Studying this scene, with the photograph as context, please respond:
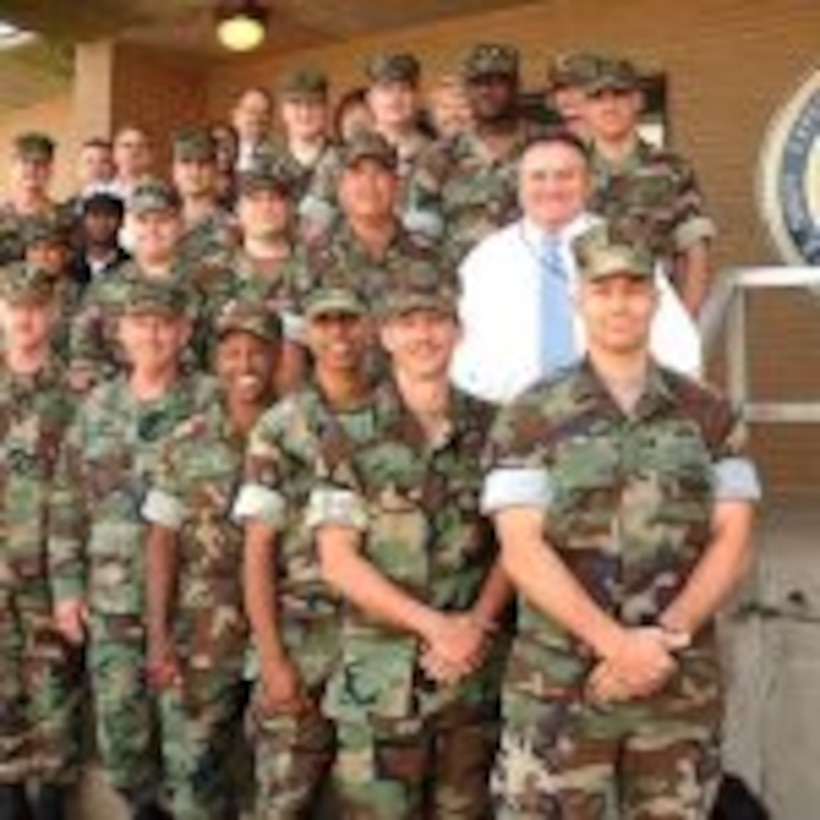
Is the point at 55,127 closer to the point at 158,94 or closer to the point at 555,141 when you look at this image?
the point at 158,94

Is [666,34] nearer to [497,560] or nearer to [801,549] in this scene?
[801,549]

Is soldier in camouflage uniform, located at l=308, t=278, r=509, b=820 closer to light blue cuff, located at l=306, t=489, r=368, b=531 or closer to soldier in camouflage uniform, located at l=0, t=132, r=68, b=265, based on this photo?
light blue cuff, located at l=306, t=489, r=368, b=531

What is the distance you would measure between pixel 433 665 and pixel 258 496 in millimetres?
724

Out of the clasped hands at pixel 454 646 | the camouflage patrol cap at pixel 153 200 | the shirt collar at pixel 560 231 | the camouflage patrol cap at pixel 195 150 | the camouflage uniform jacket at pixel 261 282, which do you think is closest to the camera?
the clasped hands at pixel 454 646

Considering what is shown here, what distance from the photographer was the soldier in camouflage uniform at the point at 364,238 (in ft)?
18.4

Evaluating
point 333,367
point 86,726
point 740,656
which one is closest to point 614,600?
point 333,367

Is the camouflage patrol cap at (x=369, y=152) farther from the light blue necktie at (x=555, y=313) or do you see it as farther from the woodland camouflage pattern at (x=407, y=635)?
the woodland camouflage pattern at (x=407, y=635)

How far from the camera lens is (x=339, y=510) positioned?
462 centimetres

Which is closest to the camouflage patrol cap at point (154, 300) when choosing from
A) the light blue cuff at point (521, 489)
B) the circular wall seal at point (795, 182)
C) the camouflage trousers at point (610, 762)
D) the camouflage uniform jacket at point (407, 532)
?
the camouflage uniform jacket at point (407, 532)

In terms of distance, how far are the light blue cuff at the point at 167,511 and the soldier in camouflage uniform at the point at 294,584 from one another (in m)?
0.56

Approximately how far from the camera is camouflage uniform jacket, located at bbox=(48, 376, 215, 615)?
227 inches

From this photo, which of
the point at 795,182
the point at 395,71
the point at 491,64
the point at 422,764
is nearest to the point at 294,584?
the point at 422,764

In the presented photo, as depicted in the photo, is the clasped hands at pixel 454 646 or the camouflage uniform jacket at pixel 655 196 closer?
the clasped hands at pixel 454 646

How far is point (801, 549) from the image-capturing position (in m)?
5.62
